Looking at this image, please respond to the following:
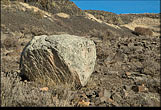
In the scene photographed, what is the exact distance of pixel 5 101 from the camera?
75.5 inches

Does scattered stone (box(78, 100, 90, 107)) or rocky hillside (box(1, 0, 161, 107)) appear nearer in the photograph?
rocky hillside (box(1, 0, 161, 107))

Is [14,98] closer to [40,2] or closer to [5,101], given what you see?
[5,101]

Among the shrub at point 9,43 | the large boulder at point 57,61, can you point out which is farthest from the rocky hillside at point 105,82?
the large boulder at point 57,61

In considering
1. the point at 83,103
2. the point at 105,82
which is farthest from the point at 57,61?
the point at 105,82

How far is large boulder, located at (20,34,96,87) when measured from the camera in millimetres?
2836

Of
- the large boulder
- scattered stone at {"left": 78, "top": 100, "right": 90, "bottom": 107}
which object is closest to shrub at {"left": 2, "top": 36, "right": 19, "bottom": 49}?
the large boulder

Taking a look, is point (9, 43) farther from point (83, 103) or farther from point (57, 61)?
point (83, 103)

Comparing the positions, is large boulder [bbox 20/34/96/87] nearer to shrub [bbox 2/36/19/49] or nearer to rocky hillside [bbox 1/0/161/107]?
rocky hillside [bbox 1/0/161/107]

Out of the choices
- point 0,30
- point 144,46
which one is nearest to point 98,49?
point 144,46

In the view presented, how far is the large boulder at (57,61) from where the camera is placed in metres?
2.84

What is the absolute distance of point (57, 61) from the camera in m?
2.87

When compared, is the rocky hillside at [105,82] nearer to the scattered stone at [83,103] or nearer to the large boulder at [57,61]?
the scattered stone at [83,103]

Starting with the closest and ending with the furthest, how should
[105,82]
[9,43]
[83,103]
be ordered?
[83,103] < [105,82] < [9,43]

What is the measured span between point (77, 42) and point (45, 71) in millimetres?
860
